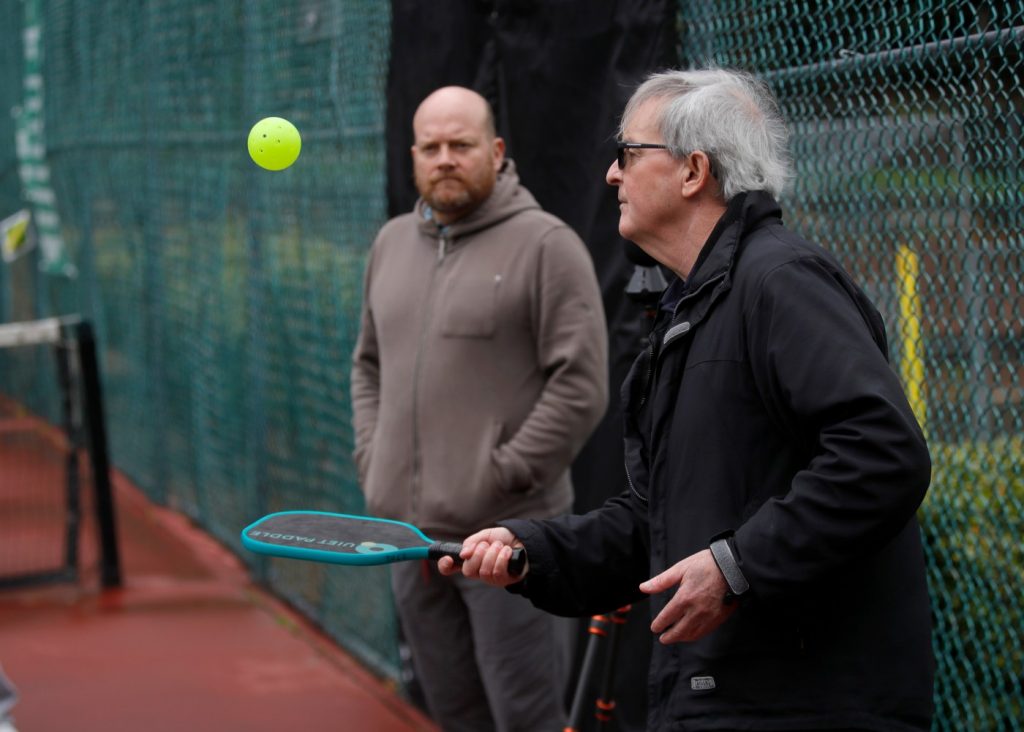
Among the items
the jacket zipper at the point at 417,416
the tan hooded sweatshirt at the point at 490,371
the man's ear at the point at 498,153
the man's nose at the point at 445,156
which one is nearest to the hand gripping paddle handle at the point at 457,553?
the tan hooded sweatshirt at the point at 490,371

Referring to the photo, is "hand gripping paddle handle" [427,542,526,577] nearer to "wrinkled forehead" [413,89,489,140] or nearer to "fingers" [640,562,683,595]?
"fingers" [640,562,683,595]

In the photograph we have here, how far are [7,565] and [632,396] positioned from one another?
5621mm

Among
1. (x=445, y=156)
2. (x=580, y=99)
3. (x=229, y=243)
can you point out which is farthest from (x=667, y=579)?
(x=229, y=243)

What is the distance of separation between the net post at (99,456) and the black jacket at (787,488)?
16.2 ft

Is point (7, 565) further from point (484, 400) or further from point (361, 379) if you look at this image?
point (484, 400)

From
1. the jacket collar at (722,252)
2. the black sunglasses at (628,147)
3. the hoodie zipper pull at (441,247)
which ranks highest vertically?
the black sunglasses at (628,147)

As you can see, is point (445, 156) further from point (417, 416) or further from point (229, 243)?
point (229, 243)

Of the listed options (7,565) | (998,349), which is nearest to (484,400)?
(998,349)

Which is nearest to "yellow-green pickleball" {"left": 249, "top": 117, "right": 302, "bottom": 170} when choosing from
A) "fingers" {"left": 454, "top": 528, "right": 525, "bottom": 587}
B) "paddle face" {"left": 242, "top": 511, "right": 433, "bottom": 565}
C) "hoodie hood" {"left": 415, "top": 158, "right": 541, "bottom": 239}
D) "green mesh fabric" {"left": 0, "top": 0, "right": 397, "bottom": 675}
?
"hoodie hood" {"left": 415, "top": 158, "right": 541, "bottom": 239}

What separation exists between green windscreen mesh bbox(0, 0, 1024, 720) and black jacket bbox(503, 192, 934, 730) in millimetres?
970

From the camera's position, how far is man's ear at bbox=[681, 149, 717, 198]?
236 cm

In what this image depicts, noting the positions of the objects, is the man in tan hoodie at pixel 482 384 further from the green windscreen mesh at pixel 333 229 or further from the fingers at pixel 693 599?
the fingers at pixel 693 599

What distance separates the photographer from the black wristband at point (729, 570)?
2117mm

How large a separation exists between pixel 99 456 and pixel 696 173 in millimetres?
5163
